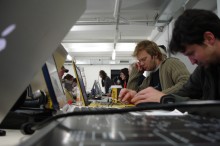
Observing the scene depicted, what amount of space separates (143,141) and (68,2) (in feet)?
0.93

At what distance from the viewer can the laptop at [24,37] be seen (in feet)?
1.17

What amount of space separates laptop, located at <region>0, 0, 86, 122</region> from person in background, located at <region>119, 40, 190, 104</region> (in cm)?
146

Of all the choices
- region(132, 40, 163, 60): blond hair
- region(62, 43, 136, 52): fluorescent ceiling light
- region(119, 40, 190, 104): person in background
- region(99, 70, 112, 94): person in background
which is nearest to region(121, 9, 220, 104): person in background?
region(119, 40, 190, 104): person in background

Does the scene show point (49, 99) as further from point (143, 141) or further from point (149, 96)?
point (143, 141)

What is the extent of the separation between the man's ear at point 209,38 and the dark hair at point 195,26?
15 mm

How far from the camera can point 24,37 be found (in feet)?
1.25

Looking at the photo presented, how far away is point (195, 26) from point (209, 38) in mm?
98

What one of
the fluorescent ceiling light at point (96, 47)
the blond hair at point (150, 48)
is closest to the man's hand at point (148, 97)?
the blond hair at point (150, 48)

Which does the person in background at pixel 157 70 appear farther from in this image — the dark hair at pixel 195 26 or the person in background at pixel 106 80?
the person in background at pixel 106 80

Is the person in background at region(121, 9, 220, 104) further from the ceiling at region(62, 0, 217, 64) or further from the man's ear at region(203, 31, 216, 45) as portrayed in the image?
the ceiling at region(62, 0, 217, 64)

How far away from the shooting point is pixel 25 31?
0.38 meters

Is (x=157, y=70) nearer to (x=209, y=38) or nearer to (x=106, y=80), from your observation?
(x=209, y=38)

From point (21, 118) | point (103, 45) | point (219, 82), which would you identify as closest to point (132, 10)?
point (103, 45)

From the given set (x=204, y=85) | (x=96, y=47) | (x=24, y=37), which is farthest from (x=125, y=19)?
(x=24, y=37)
